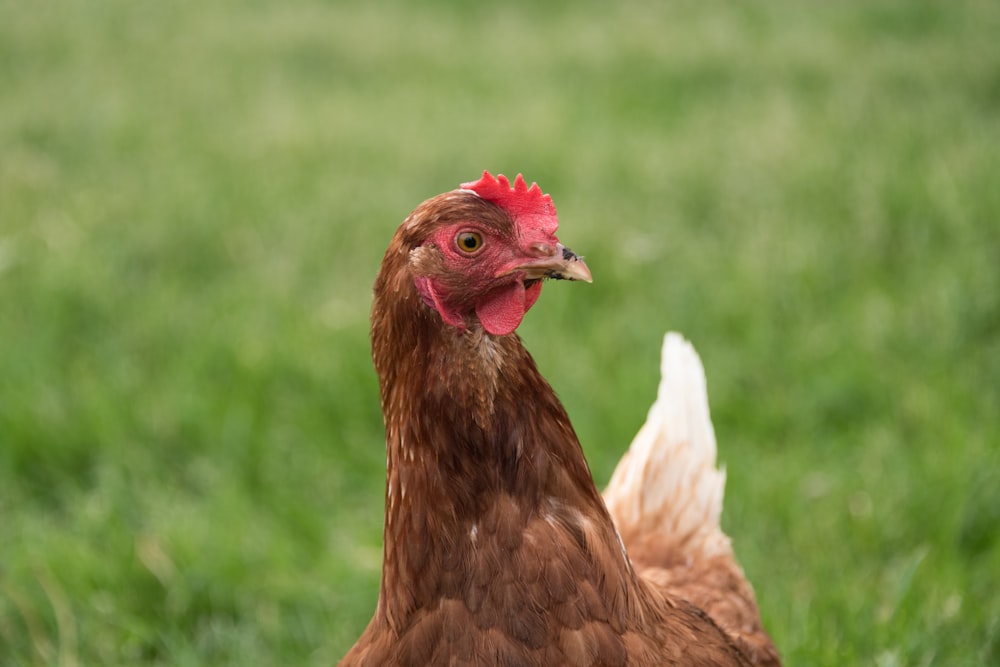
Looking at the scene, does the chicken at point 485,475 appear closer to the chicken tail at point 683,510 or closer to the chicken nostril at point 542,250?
the chicken nostril at point 542,250

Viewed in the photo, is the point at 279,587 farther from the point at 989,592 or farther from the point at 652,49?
the point at 652,49

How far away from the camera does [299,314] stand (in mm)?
4473

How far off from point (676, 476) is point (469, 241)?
1119 millimetres

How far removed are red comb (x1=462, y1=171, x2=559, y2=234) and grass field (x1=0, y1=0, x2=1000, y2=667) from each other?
160 cm

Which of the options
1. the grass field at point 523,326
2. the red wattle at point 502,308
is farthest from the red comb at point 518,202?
the grass field at point 523,326

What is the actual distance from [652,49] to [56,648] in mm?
5812

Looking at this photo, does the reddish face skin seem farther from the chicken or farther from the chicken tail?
the chicken tail

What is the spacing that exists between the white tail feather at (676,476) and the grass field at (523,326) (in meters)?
0.51

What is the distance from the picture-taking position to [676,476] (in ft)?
8.39

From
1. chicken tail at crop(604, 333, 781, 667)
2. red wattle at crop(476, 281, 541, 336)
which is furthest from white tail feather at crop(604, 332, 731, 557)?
red wattle at crop(476, 281, 541, 336)

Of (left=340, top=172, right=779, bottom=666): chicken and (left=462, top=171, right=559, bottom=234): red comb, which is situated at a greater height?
(left=462, top=171, right=559, bottom=234): red comb

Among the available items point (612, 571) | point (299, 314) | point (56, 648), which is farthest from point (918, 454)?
point (56, 648)

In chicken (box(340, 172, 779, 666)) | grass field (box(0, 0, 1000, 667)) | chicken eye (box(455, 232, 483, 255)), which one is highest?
grass field (box(0, 0, 1000, 667))

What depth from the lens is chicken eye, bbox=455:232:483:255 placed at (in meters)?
1.71
